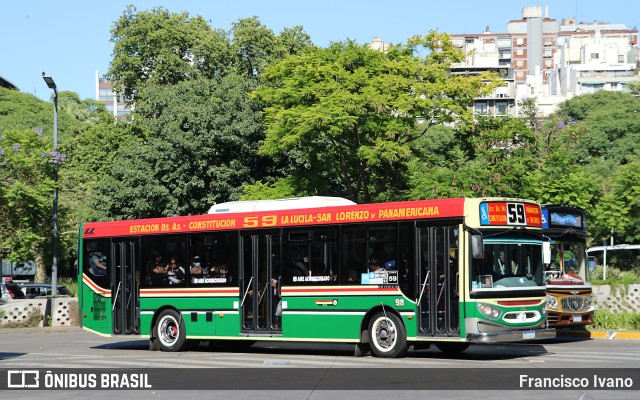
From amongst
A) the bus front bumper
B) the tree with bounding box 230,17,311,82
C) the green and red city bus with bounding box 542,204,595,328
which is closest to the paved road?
the bus front bumper

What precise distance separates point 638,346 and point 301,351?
23.4 ft

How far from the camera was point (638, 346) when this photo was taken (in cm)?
2203

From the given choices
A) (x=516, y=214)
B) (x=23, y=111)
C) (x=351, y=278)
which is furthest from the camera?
(x=23, y=111)

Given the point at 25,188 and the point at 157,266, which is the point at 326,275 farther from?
the point at 25,188

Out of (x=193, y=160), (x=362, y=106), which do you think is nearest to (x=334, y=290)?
(x=362, y=106)

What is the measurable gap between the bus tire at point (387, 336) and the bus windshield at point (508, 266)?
1831 mm

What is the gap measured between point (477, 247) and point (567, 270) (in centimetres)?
765

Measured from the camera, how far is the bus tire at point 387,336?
1962cm

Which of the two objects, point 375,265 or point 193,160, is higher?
point 193,160

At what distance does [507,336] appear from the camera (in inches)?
741

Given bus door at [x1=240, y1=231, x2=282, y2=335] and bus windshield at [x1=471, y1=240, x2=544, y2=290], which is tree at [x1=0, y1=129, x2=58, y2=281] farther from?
bus windshield at [x1=471, y1=240, x2=544, y2=290]

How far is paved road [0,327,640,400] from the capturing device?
13594 mm

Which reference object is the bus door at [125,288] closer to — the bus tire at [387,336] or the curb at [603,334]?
the bus tire at [387,336]

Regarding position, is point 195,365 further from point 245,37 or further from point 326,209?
point 245,37
